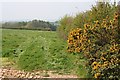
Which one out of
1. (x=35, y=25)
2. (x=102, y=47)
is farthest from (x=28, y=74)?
(x=35, y=25)

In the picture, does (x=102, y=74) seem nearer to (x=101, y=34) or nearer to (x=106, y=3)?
(x=101, y=34)

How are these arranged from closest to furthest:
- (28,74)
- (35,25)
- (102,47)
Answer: (102,47) < (28,74) < (35,25)

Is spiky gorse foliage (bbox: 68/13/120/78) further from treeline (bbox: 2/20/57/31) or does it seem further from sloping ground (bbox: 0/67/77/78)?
treeline (bbox: 2/20/57/31)

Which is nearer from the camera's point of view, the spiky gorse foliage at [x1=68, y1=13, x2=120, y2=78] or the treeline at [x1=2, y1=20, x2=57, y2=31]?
the spiky gorse foliage at [x1=68, y1=13, x2=120, y2=78]

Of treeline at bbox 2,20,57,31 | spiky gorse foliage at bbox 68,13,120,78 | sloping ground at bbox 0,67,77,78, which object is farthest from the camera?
treeline at bbox 2,20,57,31

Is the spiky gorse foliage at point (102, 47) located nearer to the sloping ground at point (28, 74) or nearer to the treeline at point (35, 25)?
the sloping ground at point (28, 74)

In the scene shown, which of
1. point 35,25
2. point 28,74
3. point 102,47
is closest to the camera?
point 102,47

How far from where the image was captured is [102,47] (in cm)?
729

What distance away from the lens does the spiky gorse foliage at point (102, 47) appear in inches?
273

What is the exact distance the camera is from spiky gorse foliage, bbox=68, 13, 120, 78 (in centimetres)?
694

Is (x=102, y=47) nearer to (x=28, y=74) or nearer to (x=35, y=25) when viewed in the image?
(x=28, y=74)

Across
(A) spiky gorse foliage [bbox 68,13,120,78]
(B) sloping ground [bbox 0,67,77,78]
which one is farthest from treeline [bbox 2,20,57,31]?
(A) spiky gorse foliage [bbox 68,13,120,78]

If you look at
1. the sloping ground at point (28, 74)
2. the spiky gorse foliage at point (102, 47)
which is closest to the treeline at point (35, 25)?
the sloping ground at point (28, 74)

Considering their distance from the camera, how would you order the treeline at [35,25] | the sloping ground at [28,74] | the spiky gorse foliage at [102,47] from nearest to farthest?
the spiky gorse foliage at [102,47], the sloping ground at [28,74], the treeline at [35,25]
